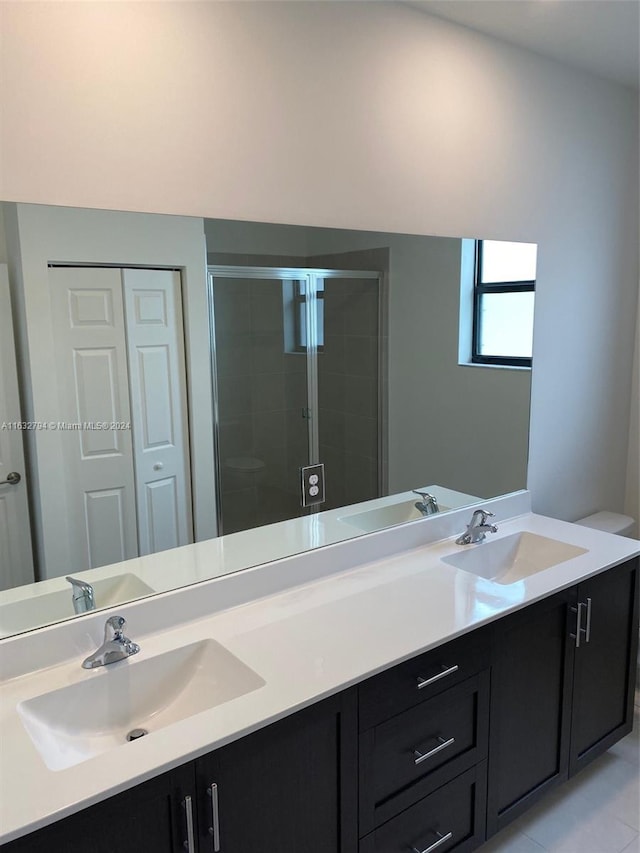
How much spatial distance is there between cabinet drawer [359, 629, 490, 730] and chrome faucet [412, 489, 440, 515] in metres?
0.64

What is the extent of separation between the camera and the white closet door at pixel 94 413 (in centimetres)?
159

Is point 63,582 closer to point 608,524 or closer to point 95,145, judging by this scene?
point 95,145

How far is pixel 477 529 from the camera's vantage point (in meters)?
2.40

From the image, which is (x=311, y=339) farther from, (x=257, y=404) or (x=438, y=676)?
(x=438, y=676)

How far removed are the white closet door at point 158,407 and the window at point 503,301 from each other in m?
1.24

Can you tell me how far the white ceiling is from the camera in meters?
2.10

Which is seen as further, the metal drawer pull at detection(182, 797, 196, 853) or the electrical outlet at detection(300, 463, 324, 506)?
the electrical outlet at detection(300, 463, 324, 506)

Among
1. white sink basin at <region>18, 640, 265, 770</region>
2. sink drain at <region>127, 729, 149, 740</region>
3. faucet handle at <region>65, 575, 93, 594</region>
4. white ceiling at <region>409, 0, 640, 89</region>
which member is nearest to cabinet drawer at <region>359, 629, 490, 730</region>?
white sink basin at <region>18, 640, 265, 770</region>

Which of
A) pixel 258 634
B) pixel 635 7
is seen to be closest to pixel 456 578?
pixel 258 634

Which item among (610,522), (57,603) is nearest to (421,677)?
(57,603)

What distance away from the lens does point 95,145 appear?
1.56m

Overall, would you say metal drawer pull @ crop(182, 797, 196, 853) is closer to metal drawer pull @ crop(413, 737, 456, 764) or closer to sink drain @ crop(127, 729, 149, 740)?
sink drain @ crop(127, 729, 149, 740)

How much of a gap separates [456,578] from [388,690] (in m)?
0.56

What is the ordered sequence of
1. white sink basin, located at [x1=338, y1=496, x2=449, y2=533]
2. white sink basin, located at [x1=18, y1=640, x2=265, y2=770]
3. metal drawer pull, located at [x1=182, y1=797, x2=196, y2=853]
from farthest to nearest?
1. white sink basin, located at [x1=338, y1=496, x2=449, y2=533]
2. white sink basin, located at [x1=18, y1=640, x2=265, y2=770]
3. metal drawer pull, located at [x1=182, y1=797, x2=196, y2=853]
